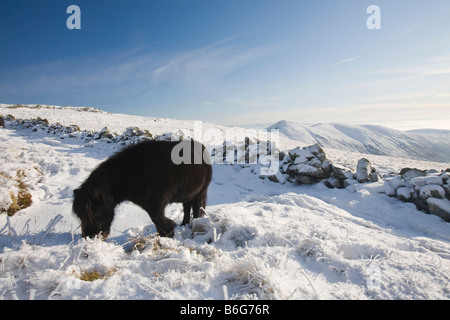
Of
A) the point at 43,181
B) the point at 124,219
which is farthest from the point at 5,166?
the point at 124,219

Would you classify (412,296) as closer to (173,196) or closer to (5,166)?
Answer: (173,196)

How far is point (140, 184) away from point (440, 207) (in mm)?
7235

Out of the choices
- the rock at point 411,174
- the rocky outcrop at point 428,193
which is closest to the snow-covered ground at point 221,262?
the rocky outcrop at point 428,193

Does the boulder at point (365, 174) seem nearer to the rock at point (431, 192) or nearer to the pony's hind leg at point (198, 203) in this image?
the rock at point (431, 192)

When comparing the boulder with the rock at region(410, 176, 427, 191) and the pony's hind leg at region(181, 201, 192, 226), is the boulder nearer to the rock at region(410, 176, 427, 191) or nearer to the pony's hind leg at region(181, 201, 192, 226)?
the rock at region(410, 176, 427, 191)

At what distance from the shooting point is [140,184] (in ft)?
10.1

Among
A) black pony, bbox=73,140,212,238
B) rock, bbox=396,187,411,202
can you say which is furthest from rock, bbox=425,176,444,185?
black pony, bbox=73,140,212,238

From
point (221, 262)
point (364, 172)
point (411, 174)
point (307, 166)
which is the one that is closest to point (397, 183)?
point (411, 174)

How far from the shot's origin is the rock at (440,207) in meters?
5.09

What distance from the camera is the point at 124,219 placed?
14.2 ft

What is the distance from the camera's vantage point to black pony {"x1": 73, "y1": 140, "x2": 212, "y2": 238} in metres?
2.89

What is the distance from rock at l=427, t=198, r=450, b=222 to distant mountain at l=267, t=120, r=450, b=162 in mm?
141222

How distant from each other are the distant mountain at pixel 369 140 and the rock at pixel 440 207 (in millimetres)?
141222
